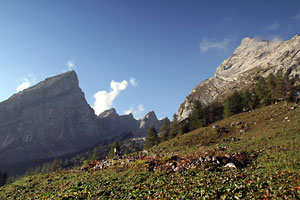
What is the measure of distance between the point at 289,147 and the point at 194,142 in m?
25.8

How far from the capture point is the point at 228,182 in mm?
14094

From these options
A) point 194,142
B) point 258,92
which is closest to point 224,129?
point 194,142

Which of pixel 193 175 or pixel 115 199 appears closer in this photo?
pixel 115 199

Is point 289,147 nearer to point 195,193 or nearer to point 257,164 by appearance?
point 257,164

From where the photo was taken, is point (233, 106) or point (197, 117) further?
point (197, 117)

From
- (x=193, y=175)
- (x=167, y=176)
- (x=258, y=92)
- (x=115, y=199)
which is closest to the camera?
(x=115, y=199)

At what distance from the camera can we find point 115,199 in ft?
49.5

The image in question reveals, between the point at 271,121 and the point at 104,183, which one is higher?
the point at 271,121

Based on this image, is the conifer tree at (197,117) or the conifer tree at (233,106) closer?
the conifer tree at (233,106)

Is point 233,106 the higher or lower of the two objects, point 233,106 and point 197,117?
the higher

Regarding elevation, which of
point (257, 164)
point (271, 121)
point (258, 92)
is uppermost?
point (258, 92)

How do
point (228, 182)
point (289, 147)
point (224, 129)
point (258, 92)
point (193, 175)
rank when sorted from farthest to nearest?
1. point (258, 92)
2. point (224, 129)
3. point (289, 147)
4. point (193, 175)
5. point (228, 182)

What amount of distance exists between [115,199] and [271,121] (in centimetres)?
4476

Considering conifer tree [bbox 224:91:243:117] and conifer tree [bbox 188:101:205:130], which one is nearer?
conifer tree [bbox 224:91:243:117]
